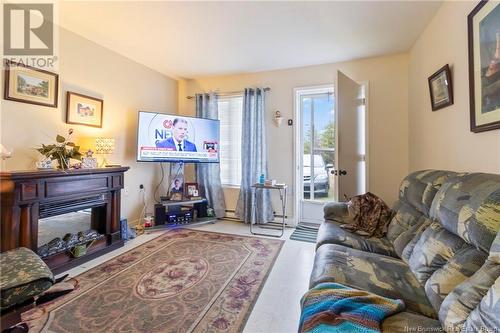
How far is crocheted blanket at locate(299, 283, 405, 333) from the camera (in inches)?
35.8

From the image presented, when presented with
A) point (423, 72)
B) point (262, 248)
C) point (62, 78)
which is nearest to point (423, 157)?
point (423, 72)

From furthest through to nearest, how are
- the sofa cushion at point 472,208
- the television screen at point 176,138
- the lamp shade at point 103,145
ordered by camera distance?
the television screen at point 176,138 → the lamp shade at point 103,145 → the sofa cushion at point 472,208

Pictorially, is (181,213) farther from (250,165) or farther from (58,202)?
(58,202)

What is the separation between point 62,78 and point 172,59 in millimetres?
1393

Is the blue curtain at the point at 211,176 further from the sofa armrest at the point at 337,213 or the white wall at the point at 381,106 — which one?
the sofa armrest at the point at 337,213

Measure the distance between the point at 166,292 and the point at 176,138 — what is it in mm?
2293

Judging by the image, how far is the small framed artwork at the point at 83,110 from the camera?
8.93ft

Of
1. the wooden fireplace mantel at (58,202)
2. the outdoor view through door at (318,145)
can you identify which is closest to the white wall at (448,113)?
the outdoor view through door at (318,145)

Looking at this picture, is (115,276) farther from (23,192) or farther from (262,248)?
(262,248)

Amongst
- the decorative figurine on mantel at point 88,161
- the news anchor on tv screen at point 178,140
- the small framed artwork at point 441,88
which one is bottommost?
the decorative figurine on mantel at point 88,161

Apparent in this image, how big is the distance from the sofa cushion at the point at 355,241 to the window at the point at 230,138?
2339mm

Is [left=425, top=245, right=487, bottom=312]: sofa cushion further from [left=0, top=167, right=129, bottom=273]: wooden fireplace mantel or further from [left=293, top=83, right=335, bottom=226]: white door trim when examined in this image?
[left=0, top=167, right=129, bottom=273]: wooden fireplace mantel

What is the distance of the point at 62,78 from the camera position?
266 cm

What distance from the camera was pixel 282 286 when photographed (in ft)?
6.77
